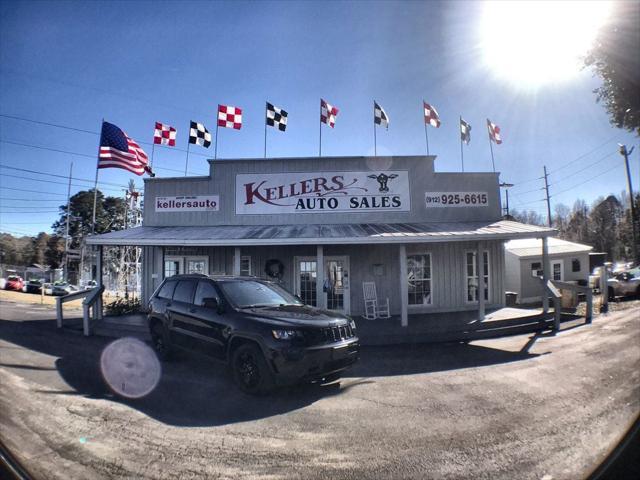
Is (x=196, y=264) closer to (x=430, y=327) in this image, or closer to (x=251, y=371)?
(x=430, y=327)

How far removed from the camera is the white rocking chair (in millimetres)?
11383

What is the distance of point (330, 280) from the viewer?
1198 cm

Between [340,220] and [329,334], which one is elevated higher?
[340,220]

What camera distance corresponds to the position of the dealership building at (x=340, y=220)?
12047 mm

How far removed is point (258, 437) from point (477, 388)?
3360 millimetres

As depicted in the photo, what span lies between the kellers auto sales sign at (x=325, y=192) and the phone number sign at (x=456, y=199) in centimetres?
91

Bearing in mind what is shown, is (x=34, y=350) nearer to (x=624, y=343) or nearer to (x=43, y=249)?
(x=624, y=343)

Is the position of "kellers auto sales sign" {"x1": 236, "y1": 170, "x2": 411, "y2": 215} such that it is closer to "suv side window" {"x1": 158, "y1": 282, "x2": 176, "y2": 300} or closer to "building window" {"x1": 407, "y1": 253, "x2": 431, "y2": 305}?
"building window" {"x1": 407, "y1": 253, "x2": 431, "y2": 305}

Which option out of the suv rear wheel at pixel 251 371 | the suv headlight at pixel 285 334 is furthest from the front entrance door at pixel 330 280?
the suv headlight at pixel 285 334

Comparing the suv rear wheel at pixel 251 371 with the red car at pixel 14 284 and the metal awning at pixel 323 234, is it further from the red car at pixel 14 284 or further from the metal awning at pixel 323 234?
the red car at pixel 14 284

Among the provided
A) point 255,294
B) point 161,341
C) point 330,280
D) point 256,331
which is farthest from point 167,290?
point 330,280

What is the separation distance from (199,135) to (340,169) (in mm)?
6433

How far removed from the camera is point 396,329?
363 inches

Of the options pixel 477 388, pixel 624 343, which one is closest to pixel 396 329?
pixel 477 388
